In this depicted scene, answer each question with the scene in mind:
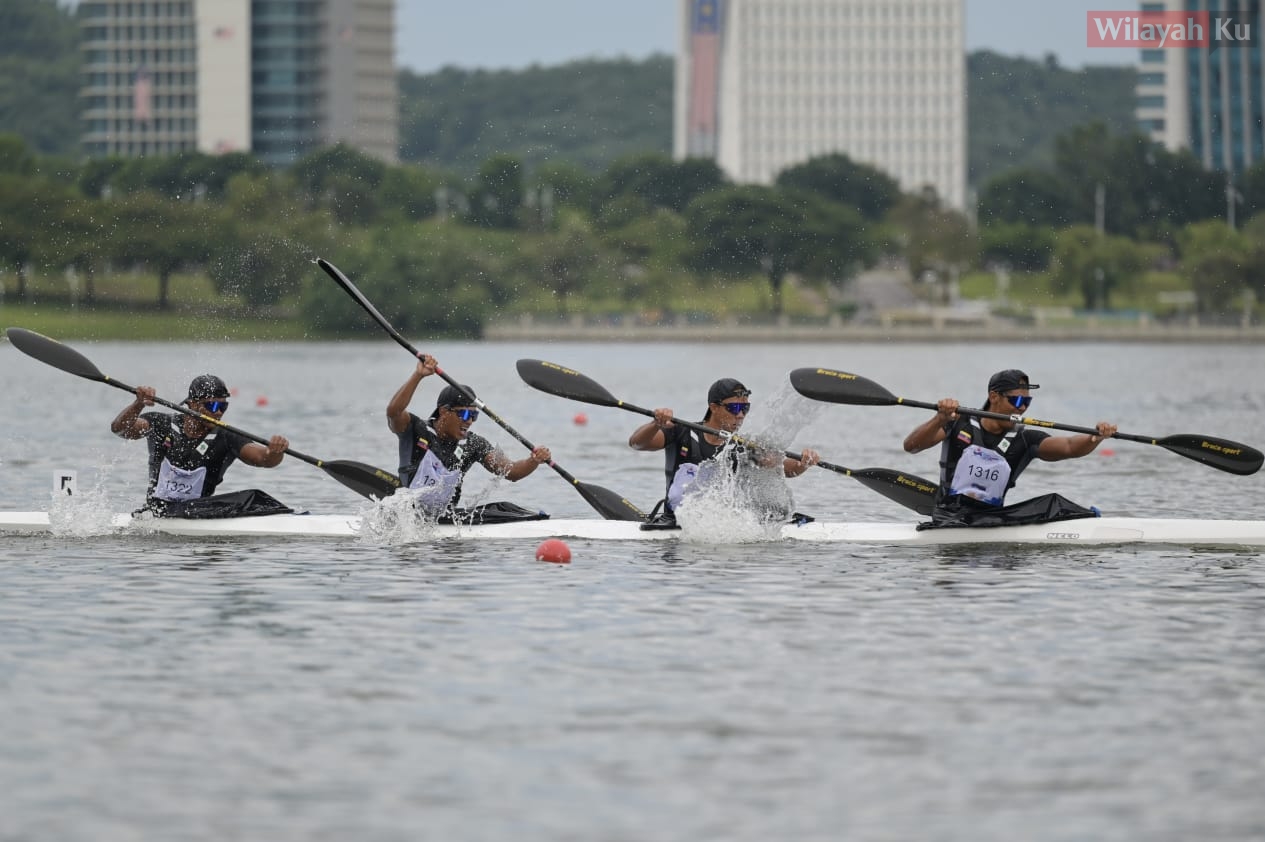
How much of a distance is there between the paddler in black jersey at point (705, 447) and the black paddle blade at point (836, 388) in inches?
27.7

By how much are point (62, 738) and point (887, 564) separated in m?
8.97

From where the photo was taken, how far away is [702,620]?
595 inches

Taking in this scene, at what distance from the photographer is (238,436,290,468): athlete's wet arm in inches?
729

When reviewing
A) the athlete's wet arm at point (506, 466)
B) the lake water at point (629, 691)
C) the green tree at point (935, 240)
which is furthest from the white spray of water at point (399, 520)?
the green tree at point (935, 240)

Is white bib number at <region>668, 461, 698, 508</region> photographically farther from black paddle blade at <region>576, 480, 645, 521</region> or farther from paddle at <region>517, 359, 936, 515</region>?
black paddle blade at <region>576, 480, 645, 521</region>

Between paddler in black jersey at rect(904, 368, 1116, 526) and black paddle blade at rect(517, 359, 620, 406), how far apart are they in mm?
3446

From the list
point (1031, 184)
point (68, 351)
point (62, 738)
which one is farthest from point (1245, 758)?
point (1031, 184)

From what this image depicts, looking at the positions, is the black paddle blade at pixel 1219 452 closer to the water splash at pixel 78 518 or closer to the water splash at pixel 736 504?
the water splash at pixel 736 504

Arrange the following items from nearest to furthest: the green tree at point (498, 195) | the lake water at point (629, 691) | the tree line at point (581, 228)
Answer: the lake water at point (629, 691), the tree line at point (581, 228), the green tree at point (498, 195)

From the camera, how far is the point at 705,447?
18938mm

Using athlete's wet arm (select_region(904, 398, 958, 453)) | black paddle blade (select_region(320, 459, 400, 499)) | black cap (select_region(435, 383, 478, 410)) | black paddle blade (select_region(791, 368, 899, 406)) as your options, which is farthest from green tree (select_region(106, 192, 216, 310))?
athlete's wet arm (select_region(904, 398, 958, 453))

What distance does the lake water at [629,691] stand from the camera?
387 inches

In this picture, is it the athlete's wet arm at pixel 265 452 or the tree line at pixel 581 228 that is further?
the tree line at pixel 581 228

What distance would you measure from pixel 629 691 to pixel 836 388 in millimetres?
7742
